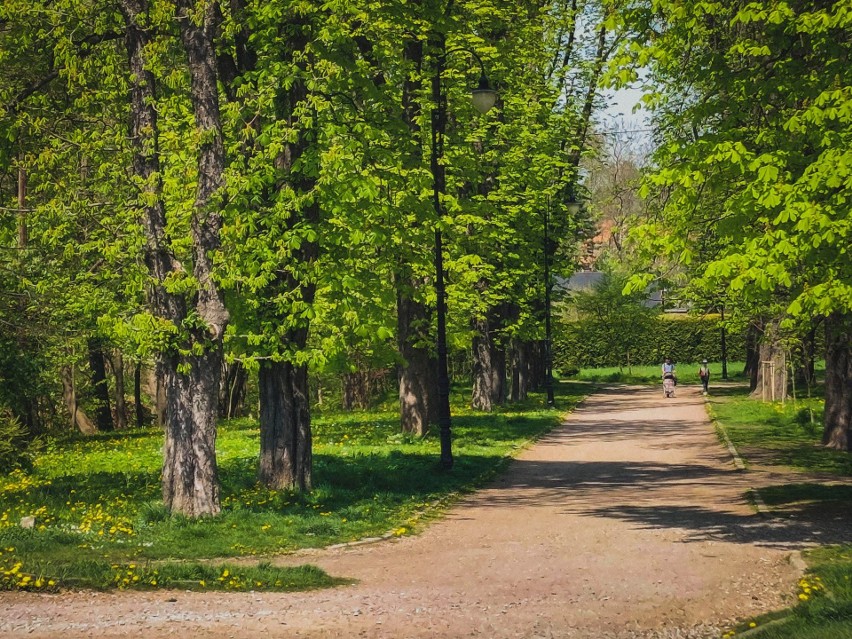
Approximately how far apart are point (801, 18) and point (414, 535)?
799cm

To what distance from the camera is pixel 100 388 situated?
1779 inches

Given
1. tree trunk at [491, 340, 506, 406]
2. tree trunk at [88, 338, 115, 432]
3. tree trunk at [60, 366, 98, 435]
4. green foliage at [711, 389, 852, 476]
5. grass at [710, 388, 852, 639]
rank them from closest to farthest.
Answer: grass at [710, 388, 852, 639], green foliage at [711, 389, 852, 476], tree trunk at [88, 338, 115, 432], tree trunk at [60, 366, 98, 435], tree trunk at [491, 340, 506, 406]

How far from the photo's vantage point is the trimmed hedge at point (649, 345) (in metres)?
78.1

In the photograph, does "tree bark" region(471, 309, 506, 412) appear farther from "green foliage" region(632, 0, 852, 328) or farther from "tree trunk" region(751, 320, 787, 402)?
"green foliage" region(632, 0, 852, 328)

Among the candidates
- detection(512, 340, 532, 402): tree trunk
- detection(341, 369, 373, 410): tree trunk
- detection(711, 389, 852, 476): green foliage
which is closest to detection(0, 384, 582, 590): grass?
detection(711, 389, 852, 476): green foliage

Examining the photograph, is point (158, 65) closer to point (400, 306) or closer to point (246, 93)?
point (246, 93)

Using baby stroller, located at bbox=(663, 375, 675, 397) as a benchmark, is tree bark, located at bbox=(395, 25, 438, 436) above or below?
above

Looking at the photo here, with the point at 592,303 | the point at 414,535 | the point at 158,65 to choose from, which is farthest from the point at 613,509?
the point at 592,303

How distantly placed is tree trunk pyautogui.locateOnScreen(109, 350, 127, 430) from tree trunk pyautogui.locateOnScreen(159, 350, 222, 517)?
3098 cm

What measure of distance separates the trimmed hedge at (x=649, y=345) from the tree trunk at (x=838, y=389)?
5179cm

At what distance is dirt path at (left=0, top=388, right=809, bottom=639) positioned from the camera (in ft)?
31.3

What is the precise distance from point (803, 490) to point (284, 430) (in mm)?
8615

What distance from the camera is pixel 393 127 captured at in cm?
2055

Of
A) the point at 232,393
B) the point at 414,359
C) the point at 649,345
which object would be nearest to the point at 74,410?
the point at 232,393
